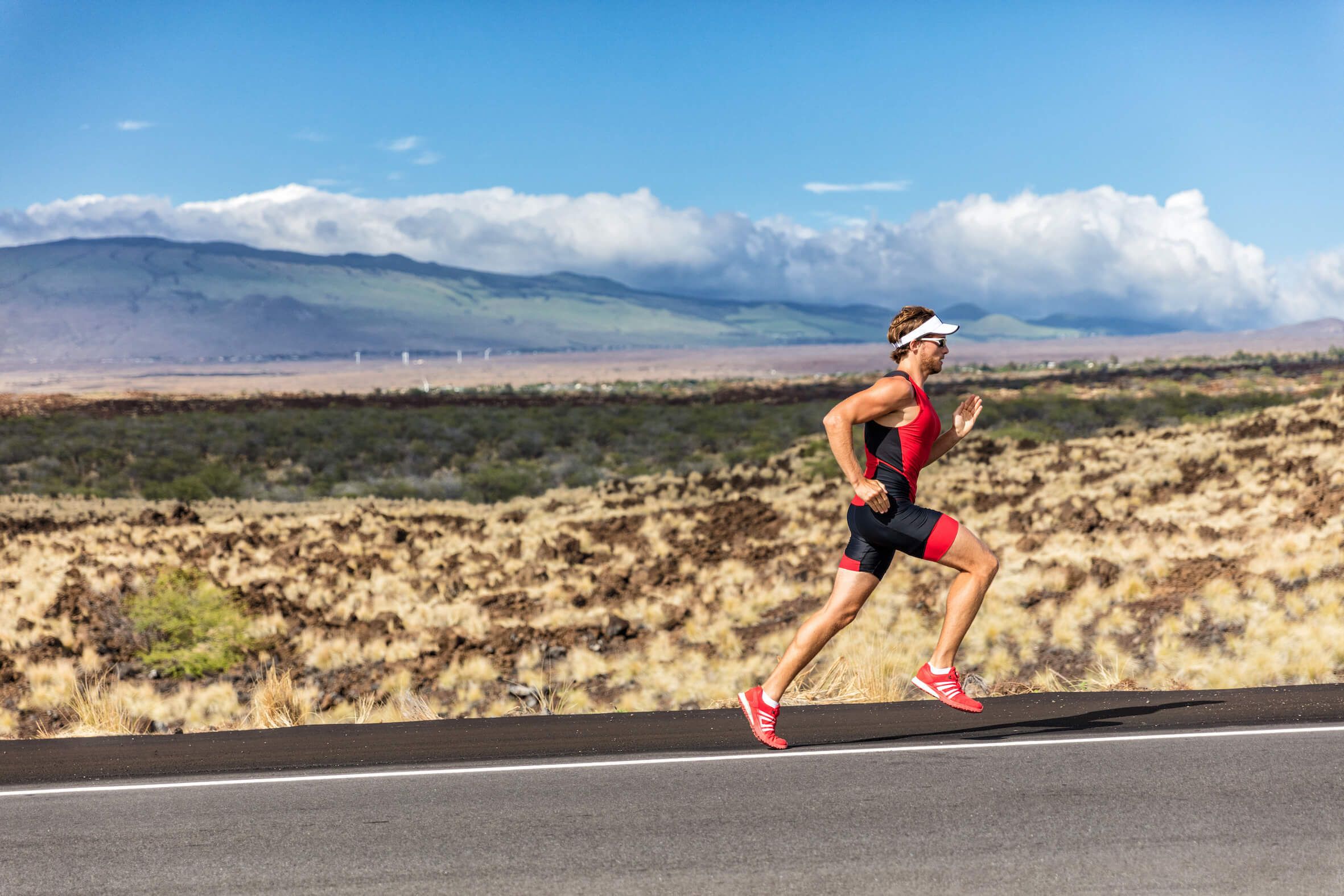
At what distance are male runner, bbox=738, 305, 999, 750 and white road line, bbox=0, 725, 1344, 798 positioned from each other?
333 mm

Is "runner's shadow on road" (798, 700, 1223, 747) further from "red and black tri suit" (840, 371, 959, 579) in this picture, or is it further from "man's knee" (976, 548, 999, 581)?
"red and black tri suit" (840, 371, 959, 579)

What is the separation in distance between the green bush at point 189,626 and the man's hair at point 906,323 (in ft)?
43.0

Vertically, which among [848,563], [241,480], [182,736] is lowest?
[241,480]

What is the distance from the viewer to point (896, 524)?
6.80 metres

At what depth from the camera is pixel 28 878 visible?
16.3 feet

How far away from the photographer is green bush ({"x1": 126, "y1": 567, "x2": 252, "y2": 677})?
17.2m

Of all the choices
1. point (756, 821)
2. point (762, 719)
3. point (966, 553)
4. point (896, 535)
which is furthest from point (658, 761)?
point (966, 553)

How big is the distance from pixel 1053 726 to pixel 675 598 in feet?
41.2

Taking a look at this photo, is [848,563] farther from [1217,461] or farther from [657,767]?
[1217,461]

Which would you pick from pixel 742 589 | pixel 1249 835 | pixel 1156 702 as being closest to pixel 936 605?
pixel 742 589

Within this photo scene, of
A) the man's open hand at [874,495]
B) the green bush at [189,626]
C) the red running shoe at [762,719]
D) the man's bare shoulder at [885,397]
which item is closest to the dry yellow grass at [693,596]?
the green bush at [189,626]

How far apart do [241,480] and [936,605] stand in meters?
35.3

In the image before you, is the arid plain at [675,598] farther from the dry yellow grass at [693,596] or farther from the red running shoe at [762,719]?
the red running shoe at [762,719]

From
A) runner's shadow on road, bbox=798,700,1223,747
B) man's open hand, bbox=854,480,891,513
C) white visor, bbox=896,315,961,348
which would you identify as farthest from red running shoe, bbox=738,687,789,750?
white visor, bbox=896,315,961,348
